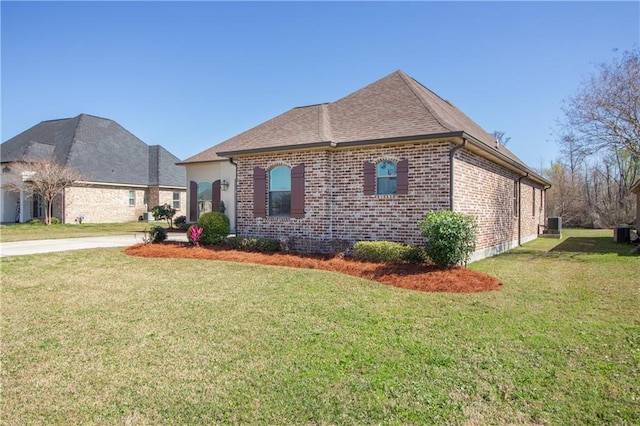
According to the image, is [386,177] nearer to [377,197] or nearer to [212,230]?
[377,197]

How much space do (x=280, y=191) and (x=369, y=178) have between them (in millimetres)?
3147

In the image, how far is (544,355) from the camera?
4137 millimetres

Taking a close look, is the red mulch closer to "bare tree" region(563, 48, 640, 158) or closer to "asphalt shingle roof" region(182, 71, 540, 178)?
"asphalt shingle roof" region(182, 71, 540, 178)

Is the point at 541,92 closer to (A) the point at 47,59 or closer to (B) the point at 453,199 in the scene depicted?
(B) the point at 453,199

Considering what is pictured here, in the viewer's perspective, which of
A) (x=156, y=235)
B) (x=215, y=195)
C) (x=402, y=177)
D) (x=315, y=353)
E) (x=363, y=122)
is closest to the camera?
(x=315, y=353)

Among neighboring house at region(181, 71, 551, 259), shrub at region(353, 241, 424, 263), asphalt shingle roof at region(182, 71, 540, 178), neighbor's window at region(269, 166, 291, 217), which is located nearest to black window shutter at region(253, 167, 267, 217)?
neighboring house at region(181, 71, 551, 259)

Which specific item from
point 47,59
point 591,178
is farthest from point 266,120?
point 591,178

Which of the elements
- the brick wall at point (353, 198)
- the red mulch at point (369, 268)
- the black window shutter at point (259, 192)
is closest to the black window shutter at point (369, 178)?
the brick wall at point (353, 198)

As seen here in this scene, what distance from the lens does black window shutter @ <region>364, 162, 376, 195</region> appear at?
1076 cm

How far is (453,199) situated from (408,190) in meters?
1.21

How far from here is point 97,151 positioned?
26969 mm

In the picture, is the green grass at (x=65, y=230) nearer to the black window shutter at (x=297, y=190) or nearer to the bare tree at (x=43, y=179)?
the bare tree at (x=43, y=179)

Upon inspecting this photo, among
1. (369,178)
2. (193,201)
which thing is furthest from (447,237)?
(193,201)

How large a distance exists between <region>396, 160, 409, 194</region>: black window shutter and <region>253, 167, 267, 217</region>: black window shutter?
452 centimetres
